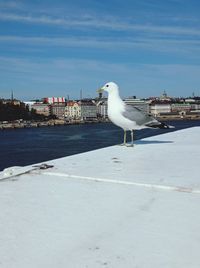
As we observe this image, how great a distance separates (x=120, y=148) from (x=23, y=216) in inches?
68.4

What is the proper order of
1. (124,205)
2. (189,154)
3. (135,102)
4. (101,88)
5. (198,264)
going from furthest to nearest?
(135,102) < (101,88) < (189,154) < (124,205) < (198,264)

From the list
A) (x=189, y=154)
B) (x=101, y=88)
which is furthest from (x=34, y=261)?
(x=101, y=88)

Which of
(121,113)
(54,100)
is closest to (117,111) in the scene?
(121,113)

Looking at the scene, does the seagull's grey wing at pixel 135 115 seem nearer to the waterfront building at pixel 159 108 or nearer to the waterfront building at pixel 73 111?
the waterfront building at pixel 73 111

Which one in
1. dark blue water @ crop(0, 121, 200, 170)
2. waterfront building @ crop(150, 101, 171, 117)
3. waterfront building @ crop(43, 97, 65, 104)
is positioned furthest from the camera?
waterfront building @ crop(43, 97, 65, 104)

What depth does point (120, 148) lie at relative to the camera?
2.83 metres

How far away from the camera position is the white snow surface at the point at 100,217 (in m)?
0.87

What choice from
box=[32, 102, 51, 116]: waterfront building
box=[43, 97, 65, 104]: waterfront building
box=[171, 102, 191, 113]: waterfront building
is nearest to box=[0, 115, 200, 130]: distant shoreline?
box=[171, 102, 191, 113]: waterfront building

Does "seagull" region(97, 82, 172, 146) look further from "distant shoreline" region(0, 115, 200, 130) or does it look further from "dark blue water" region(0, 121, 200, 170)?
"distant shoreline" region(0, 115, 200, 130)

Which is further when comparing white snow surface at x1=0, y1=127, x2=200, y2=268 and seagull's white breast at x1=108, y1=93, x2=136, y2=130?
seagull's white breast at x1=108, y1=93, x2=136, y2=130

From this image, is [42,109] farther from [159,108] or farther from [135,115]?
[135,115]

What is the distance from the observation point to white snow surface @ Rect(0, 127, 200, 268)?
0.87 meters

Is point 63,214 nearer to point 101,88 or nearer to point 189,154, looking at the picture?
point 189,154

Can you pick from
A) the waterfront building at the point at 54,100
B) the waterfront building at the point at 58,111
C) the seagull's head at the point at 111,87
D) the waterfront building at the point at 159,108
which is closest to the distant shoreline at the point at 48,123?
the waterfront building at the point at 159,108
